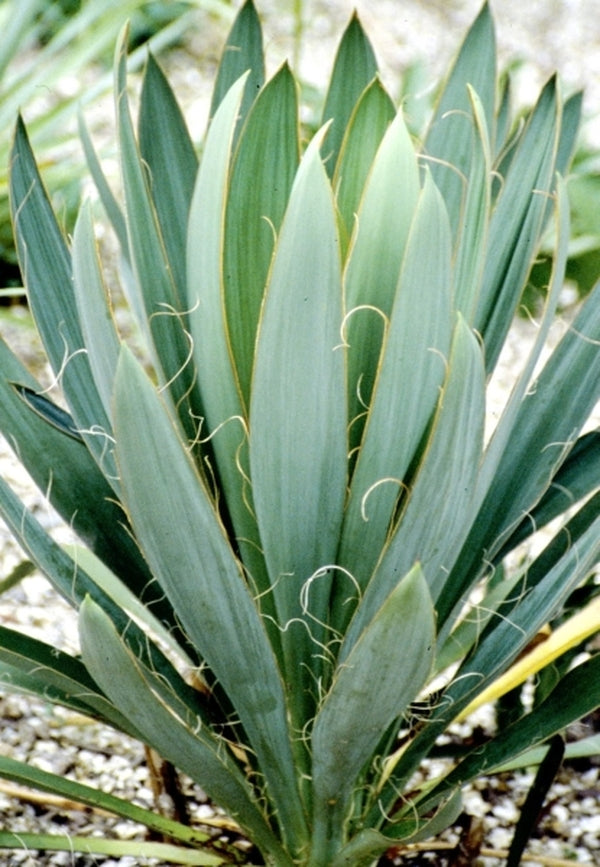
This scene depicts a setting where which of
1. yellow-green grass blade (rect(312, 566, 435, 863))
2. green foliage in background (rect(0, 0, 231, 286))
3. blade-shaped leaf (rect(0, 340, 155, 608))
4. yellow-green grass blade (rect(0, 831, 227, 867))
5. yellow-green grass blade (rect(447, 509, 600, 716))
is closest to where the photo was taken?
yellow-green grass blade (rect(312, 566, 435, 863))

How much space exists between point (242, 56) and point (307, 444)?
444 millimetres

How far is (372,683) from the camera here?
743 millimetres

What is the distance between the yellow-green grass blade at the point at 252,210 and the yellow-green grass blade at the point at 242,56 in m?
0.14

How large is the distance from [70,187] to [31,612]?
3.38 feet

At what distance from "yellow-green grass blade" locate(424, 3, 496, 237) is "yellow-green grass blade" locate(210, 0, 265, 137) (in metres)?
0.17

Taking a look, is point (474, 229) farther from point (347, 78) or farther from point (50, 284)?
point (50, 284)

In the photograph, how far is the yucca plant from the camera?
72cm

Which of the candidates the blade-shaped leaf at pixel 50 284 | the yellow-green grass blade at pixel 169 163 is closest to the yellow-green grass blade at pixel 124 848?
the blade-shaped leaf at pixel 50 284

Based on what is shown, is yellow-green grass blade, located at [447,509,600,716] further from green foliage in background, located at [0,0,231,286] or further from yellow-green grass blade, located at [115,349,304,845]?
green foliage in background, located at [0,0,231,286]

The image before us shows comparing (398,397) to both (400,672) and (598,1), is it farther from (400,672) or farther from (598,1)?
(598,1)

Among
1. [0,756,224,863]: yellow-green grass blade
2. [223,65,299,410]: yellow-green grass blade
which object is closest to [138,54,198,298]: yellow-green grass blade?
[223,65,299,410]: yellow-green grass blade

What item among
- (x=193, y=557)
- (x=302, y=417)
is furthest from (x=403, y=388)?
(x=193, y=557)

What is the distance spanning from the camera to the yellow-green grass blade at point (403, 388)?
27.2 inches

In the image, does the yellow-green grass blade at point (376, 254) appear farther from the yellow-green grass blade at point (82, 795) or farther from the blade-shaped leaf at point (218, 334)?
the yellow-green grass blade at point (82, 795)
